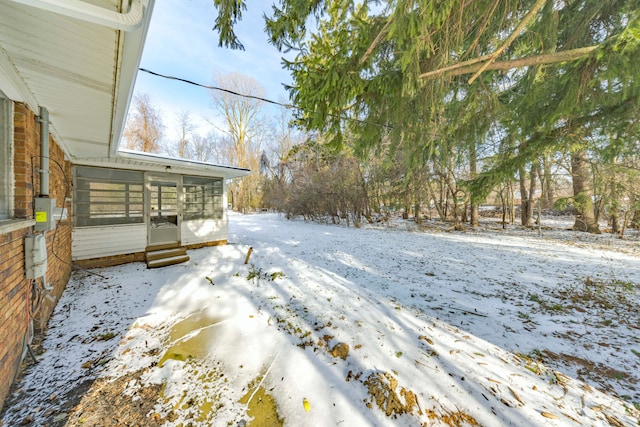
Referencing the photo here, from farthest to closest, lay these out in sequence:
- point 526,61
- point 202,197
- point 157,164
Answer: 1. point 202,197
2. point 157,164
3. point 526,61

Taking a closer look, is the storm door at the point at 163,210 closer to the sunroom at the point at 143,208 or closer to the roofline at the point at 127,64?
the sunroom at the point at 143,208

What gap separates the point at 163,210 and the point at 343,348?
19.6ft

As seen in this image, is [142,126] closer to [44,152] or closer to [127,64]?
[44,152]

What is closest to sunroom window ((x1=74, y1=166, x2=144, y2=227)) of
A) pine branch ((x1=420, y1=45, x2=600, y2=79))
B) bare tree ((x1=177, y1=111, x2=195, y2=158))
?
pine branch ((x1=420, y1=45, x2=600, y2=79))

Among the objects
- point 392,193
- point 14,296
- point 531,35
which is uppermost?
point 531,35

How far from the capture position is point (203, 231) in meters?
6.55

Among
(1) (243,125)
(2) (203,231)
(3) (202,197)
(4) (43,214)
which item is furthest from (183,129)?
(4) (43,214)

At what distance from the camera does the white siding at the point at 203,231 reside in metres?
6.14

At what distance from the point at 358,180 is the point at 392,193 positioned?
6.30 feet

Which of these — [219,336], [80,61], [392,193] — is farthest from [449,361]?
[392,193]

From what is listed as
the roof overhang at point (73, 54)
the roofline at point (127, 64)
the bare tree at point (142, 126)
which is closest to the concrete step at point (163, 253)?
the roof overhang at point (73, 54)

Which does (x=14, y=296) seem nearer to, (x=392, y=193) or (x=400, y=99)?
(x=400, y=99)

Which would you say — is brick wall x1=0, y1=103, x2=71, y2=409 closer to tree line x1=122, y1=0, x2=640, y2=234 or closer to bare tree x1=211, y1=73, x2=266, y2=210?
tree line x1=122, y1=0, x2=640, y2=234

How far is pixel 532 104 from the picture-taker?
13.9 feet
